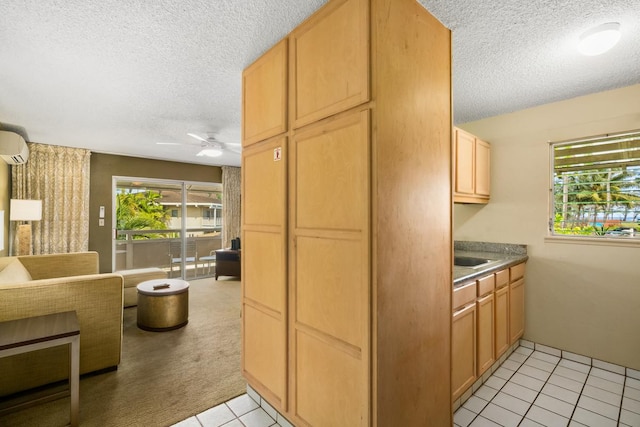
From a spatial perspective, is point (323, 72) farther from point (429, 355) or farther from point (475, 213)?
point (475, 213)

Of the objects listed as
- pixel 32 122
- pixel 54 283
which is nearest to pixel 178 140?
pixel 32 122

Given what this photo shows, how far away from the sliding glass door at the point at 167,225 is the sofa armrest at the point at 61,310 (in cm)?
369

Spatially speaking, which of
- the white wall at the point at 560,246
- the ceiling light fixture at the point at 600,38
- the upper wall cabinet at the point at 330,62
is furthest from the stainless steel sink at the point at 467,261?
the upper wall cabinet at the point at 330,62

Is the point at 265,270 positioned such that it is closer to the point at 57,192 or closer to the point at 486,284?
the point at 486,284

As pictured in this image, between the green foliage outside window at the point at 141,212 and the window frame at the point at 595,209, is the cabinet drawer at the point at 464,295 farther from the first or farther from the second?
the green foliage outside window at the point at 141,212

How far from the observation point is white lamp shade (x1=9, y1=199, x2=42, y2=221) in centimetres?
403

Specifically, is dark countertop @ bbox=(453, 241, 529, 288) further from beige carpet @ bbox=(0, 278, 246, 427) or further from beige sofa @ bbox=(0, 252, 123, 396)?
beige sofa @ bbox=(0, 252, 123, 396)

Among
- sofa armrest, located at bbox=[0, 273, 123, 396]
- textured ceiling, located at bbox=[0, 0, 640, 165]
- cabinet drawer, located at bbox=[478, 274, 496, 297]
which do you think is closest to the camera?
textured ceiling, located at bbox=[0, 0, 640, 165]

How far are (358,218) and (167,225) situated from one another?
5914mm

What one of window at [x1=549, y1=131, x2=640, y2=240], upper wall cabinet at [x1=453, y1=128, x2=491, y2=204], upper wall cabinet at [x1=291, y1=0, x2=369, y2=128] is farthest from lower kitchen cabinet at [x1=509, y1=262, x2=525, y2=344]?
upper wall cabinet at [x1=291, y1=0, x2=369, y2=128]

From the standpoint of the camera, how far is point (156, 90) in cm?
274

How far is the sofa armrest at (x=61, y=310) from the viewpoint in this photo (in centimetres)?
219

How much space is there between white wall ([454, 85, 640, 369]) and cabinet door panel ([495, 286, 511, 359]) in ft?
1.99

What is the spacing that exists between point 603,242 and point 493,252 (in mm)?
940
